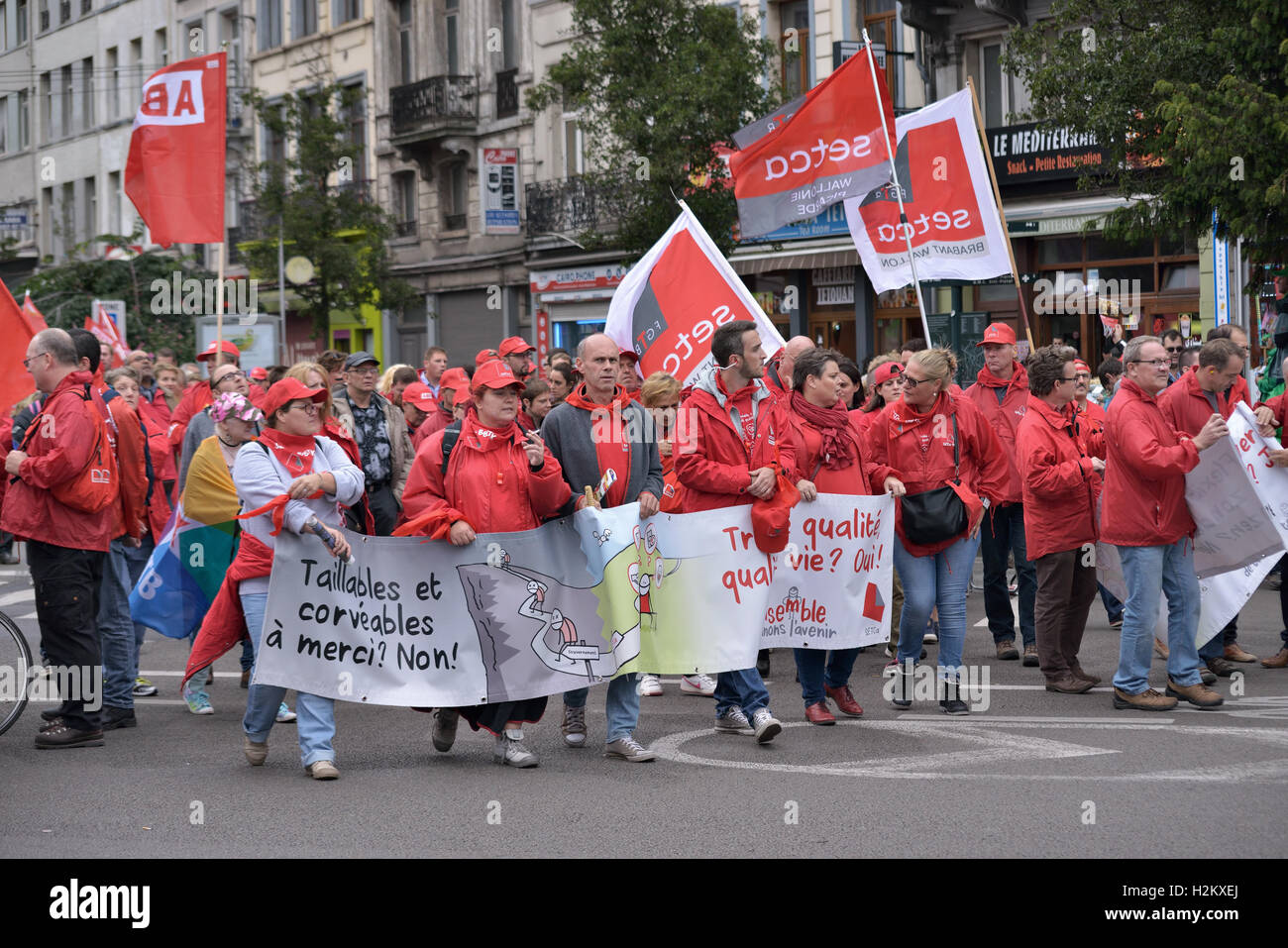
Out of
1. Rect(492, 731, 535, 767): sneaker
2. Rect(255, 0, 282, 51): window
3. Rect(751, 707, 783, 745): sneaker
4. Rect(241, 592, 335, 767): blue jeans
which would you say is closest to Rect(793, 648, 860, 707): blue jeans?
Rect(751, 707, 783, 745): sneaker

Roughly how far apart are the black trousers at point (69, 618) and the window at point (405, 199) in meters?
31.8

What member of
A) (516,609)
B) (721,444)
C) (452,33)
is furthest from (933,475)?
(452,33)

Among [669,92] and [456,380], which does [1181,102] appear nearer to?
[456,380]

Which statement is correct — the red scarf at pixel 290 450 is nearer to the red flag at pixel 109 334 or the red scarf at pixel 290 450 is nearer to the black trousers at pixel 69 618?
the black trousers at pixel 69 618

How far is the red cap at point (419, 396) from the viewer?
486 inches

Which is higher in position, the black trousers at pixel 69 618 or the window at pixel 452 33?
the window at pixel 452 33

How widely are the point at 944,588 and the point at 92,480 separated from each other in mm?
4499

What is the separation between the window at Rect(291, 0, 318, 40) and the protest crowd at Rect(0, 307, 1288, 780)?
3531 centimetres

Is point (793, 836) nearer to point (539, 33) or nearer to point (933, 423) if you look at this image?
point (933, 423)

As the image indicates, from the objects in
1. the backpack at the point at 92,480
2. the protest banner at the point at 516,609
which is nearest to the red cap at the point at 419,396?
the backpack at the point at 92,480

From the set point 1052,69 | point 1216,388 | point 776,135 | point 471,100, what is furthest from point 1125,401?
point 471,100

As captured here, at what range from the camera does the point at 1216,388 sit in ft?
28.5

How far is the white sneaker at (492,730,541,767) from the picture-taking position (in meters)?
7.45

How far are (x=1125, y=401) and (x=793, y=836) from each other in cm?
343
